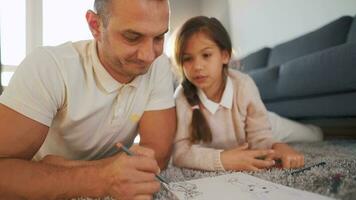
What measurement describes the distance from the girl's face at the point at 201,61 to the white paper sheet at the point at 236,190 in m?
0.45

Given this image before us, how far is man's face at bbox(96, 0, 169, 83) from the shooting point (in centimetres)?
69

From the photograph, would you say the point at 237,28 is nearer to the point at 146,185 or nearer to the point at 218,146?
the point at 218,146

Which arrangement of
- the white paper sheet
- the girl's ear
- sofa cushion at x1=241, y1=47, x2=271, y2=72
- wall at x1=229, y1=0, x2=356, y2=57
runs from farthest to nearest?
sofa cushion at x1=241, y1=47, x2=271, y2=72
wall at x1=229, y1=0, x2=356, y2=57
the girl's ear
the white paper sheet

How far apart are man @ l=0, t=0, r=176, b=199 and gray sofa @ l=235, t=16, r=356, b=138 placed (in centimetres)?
78

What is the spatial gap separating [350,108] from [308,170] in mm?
703

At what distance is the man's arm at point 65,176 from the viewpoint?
20.8 inches

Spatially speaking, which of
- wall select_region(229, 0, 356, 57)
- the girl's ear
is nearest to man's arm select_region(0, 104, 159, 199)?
the girl's ear

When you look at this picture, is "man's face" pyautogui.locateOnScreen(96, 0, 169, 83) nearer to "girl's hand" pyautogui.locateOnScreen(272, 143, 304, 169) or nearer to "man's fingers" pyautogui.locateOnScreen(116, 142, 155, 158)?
"man's fingers" pyautogui.locateOnScreen(116, 142, 155, 158)

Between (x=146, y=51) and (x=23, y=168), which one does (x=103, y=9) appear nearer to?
(x=146, y=51)

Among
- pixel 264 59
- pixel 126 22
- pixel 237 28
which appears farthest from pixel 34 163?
pixel 237 28

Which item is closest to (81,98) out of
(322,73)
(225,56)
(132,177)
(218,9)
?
(132,177)

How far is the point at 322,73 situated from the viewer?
1.35 metres

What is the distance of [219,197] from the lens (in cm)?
54

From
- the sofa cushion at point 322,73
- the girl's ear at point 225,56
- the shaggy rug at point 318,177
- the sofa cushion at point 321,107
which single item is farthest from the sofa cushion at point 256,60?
the shaggy rug at point 318,177
